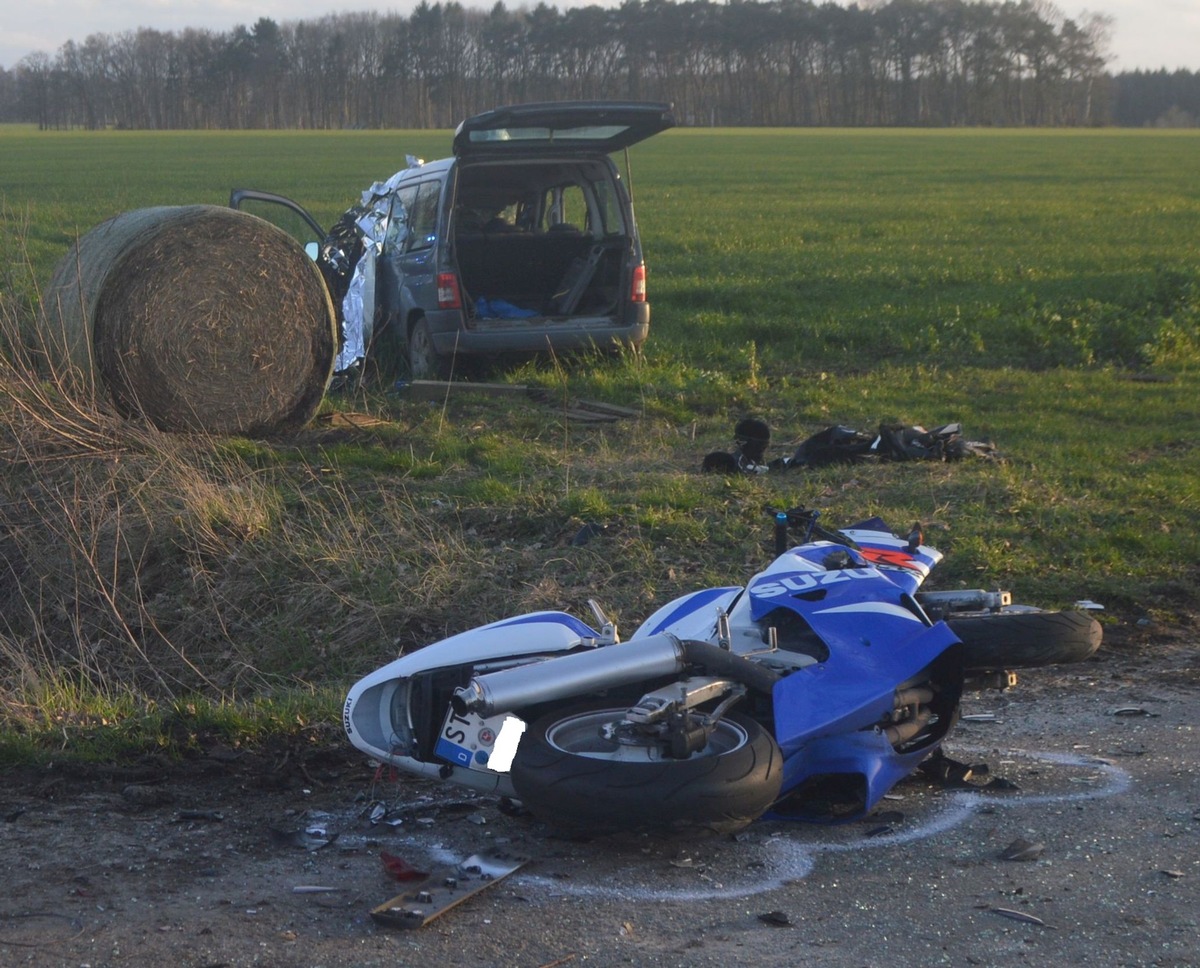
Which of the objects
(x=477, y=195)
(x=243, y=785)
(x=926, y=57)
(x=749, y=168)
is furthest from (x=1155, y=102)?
(x=243, y=785)

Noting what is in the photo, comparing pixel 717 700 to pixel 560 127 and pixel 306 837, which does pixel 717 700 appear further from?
pixel 560 127

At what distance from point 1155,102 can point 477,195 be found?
119488 millimetres

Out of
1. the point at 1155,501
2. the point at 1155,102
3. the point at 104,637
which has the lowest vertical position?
the point at 104,637

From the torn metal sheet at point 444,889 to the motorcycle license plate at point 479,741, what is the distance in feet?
0.86

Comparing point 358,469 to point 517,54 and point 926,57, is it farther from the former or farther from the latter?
point 926,57

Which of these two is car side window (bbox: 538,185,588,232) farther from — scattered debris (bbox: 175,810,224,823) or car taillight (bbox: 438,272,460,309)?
scattered debris (bbox: 175,810,224,823)

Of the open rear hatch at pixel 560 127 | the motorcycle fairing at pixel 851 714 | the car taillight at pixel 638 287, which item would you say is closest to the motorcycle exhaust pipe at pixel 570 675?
the motorcycle fairing at pixel 851 714

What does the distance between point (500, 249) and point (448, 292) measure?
120 centimetres

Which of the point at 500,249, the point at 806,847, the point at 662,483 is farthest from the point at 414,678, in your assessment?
the point at 500,249

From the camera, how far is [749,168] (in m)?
45.0

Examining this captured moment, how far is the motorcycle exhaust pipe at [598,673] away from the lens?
3638 millimetres

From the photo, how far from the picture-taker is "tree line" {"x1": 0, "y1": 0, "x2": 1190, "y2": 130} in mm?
93938

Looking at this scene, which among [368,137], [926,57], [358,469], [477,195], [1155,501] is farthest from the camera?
[926,57]

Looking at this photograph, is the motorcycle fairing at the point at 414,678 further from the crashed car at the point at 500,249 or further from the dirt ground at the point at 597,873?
the crashed car at the point at 500,249
